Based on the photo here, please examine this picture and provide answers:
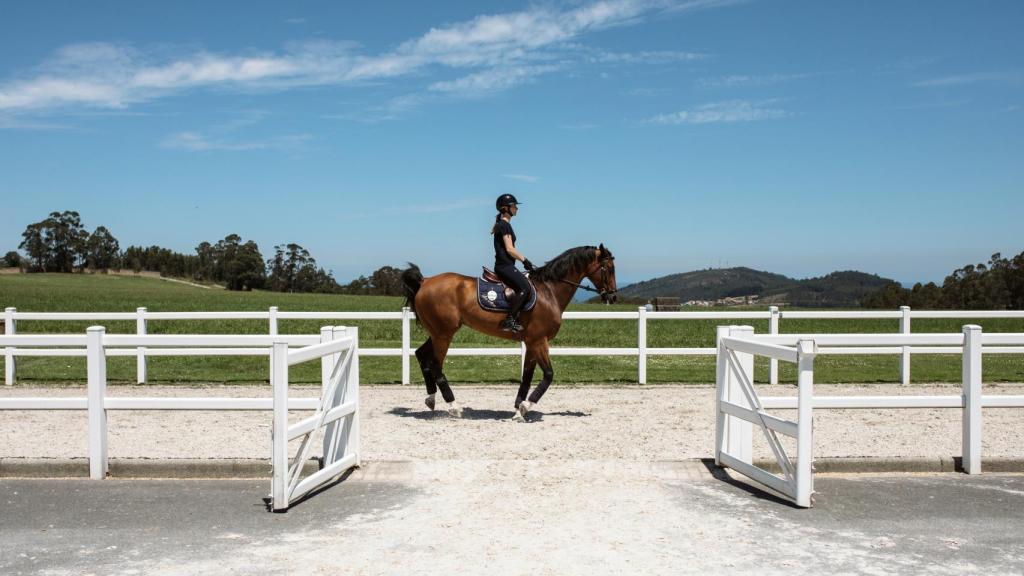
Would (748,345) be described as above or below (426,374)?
above

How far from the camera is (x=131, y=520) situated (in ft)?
20.0

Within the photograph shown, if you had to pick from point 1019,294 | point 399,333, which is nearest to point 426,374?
point 399,333

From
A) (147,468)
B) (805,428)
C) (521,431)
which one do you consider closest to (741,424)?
(805,428)

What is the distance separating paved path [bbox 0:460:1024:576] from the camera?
5.09 meters

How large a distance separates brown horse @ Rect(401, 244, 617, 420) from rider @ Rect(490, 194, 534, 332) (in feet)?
0.47

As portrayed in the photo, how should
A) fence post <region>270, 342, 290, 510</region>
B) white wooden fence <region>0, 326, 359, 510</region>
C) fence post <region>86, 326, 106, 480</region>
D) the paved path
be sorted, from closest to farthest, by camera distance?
the paved path, fence post <region>270, 342, 290, 510</region>, white wooden fence <region>0, 326, 359, 510</region>, fence post <region>86, 326, 106, 480</region>

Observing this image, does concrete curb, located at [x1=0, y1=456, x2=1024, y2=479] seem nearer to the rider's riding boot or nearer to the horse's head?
the rider's riding boot

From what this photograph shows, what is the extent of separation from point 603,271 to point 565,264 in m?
0.56

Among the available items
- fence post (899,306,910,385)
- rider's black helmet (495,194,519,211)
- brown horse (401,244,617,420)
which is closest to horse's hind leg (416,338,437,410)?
brown horse (401,244,617,420)

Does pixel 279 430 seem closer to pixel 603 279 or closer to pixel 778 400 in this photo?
pixel 778 400

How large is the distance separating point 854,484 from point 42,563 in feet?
20.2

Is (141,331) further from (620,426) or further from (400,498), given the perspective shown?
(400,498)

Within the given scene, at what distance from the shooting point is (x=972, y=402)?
7746mm

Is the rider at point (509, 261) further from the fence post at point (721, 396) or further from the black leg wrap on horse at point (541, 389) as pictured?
the fence post at point (721, 396)
